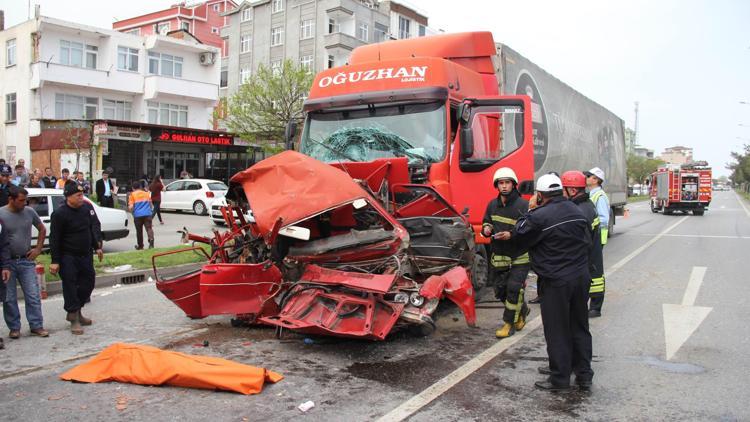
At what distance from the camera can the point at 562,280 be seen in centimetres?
449

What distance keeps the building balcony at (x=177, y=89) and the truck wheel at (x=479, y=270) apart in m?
31.3

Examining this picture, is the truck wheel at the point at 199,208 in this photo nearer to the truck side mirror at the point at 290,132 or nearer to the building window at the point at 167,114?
the building window at the point at 167,114

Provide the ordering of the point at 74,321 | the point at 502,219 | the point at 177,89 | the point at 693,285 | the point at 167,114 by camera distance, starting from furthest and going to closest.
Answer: the point at 167,114 → the point at 177,89 → the point at 693,285 → the point at 74,321 → the point at 502,219

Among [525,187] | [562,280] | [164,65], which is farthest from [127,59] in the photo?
[562,280]

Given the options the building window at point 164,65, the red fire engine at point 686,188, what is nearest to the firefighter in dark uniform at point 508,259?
the red fire engine at point 686,188

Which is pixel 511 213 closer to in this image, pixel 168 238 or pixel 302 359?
pixel 302 359

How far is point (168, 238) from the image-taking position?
15.5m

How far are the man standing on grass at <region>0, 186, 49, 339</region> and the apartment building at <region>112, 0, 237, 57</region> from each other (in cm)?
5807

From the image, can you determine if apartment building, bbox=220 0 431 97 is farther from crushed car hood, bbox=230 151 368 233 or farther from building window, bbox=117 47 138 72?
crushed car hood, bbox=230 151 368 233

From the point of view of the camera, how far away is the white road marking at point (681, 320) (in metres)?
5.96

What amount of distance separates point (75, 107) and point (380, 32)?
24.3 meters

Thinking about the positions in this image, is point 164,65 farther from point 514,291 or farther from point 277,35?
point 514,291

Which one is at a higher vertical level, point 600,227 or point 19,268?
point 600,227

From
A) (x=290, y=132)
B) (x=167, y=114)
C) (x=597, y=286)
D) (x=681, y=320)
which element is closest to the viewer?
(x=681, y=320)
